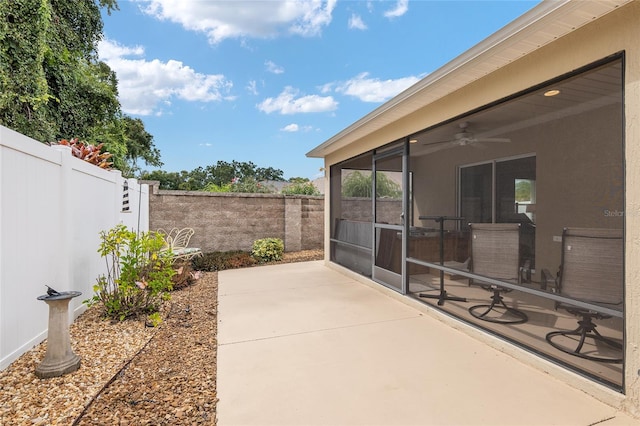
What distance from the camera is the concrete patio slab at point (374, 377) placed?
1.97 metres

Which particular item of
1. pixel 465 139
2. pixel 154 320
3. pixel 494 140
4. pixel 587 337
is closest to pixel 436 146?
pixel 465 139

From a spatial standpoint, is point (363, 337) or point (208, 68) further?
point (208, 68)

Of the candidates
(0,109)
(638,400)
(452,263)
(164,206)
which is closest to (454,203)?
(452,263)

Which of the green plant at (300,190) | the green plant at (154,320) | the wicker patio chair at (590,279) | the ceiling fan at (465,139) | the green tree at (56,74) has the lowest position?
the green plant at (154,320)

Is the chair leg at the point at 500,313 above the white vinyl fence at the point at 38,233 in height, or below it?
below

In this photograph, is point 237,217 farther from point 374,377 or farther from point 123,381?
point 374,377

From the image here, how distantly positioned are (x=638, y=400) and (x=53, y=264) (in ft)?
15.2

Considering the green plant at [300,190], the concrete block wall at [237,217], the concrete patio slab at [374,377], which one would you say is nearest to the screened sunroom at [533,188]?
the concrete patio slab at [374,377]

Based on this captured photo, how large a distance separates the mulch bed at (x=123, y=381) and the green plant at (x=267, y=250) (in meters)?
4.29

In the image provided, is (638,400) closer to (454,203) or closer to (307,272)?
(454,203)

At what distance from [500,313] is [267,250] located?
5.59m

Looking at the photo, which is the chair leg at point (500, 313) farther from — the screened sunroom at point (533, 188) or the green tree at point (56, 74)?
the green tree at point (56, 74)

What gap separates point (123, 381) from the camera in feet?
7.69

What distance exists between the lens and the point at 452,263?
3.66 m
